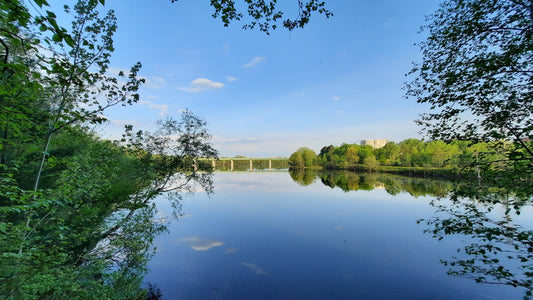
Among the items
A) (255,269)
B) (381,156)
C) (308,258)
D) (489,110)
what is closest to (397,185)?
(308,258)

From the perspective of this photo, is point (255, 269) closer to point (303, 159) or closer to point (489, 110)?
point (489, 110)

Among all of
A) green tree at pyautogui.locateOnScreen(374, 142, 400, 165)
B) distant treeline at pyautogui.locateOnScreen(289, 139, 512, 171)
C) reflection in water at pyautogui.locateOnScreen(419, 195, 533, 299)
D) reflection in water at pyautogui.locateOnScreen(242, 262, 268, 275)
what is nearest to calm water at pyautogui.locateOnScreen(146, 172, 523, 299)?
A: reflection in water at pyautogui.locateOnScreen(242, 262, 268, 275)

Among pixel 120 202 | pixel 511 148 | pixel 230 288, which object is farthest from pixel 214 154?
pixel 511 148

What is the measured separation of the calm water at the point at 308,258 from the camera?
9992mm

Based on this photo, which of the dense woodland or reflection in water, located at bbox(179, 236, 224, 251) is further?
reflection in water, located at bbox(179, 236, 224, 251)

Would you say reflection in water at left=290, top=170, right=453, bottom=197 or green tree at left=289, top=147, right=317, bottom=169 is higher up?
green tree at left=289, top=147, right=317, bottom=169

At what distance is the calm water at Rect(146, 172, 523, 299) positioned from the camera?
9.99 meters

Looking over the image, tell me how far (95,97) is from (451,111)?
944 centimetres

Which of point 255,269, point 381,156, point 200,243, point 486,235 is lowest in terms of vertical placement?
point 255,269

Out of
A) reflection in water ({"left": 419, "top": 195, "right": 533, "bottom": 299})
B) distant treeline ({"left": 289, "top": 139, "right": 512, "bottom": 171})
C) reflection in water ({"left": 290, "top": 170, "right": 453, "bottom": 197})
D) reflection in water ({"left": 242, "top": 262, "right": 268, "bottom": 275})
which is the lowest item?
reflection in water ({"left": 242, "top": 262, "right": 268, "bottom": 275})

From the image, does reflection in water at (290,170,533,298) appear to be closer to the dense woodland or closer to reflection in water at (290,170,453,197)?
the dense woodland

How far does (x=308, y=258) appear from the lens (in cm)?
1312

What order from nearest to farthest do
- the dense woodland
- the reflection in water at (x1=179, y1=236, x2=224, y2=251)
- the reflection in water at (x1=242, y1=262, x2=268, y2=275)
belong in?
the dense woodland < the reflection in water at (x1=242, y1=262, x2=268, y2=275) < the reflection in water at (x1=179, y1=236, x2=224, y2=251)

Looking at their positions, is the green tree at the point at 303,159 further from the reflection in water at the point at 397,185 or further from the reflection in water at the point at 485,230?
the reflection in water at the point at 485,230
